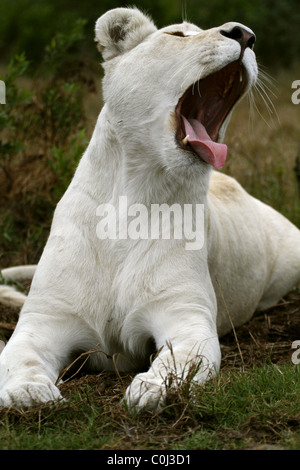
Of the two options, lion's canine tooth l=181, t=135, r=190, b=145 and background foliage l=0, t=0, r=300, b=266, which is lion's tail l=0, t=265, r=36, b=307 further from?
lion's canine tooth l=181, t=135, r=190, b=145

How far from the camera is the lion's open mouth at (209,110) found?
12.7ft

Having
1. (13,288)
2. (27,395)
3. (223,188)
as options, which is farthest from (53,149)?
(27,395)

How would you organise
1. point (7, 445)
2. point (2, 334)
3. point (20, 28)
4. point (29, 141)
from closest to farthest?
point (7, 445) < point (2, 334) < point (29, 141) < point (20, 28)

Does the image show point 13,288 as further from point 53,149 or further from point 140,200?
point 140,200

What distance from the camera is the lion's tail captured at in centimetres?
506

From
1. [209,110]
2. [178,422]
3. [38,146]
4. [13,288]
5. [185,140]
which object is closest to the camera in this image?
[178,422]

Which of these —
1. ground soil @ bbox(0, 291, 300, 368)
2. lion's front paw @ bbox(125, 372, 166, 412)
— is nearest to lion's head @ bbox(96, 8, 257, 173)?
ground soil @ bbox(0, 291, 300, 368)

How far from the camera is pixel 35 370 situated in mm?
3494

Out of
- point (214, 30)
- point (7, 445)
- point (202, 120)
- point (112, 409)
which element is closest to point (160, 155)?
point (202, 120)

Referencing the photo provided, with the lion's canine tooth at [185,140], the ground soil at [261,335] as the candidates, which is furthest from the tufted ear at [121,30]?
the ground soil at [261,335]

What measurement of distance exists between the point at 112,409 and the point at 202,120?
5.13 ft

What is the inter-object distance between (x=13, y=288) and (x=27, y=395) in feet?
6.68

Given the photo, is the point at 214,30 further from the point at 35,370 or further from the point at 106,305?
the point at 35,370

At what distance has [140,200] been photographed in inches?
159
